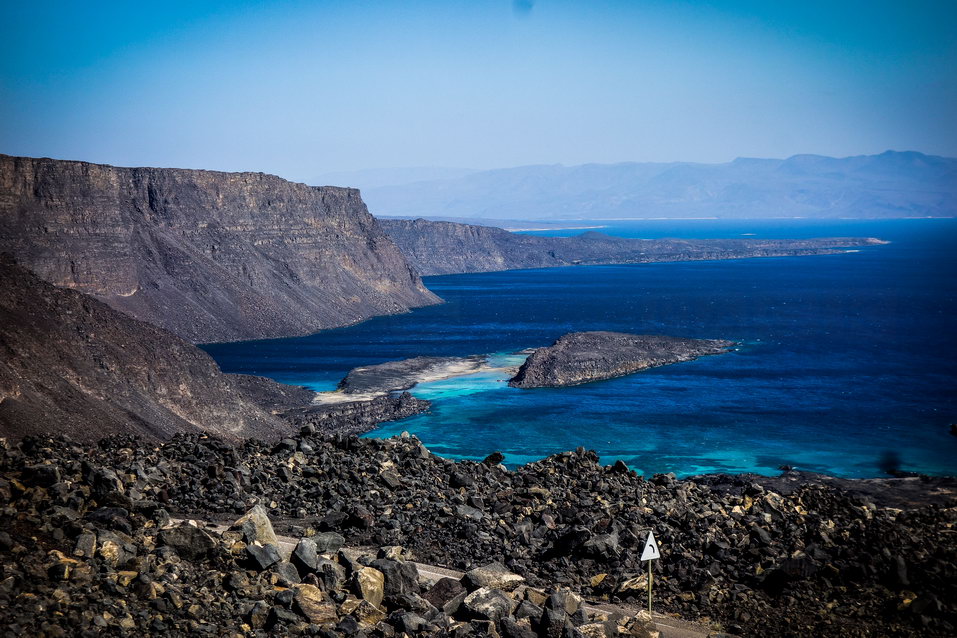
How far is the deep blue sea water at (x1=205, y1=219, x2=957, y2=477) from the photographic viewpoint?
43938 mm

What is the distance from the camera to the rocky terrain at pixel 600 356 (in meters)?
63.5

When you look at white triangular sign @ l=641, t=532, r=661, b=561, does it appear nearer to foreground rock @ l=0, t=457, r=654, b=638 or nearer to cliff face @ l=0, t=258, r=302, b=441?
foreground rock @ l=0, t=457, r=654, b=638

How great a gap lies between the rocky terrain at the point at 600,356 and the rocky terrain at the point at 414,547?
37.0 m

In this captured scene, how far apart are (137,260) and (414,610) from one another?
238ft

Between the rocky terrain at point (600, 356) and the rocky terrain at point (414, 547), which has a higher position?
the rocky terrain at point (414, 547)

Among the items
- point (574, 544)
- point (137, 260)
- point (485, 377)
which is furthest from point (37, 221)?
point (574, 544)

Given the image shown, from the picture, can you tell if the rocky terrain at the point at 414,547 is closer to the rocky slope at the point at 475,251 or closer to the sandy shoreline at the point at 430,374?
the sandy shoreline at the point at 430,374

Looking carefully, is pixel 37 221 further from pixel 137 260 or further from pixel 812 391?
pixel 812 391

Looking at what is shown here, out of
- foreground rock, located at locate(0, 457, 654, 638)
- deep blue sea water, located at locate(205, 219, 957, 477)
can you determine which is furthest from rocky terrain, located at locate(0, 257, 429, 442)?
foreground rock, located at locate(0, 457, 654, 638)

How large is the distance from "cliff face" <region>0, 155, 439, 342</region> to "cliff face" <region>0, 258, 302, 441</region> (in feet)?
107

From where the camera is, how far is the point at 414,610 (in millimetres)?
14484

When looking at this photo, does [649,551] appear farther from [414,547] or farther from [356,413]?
[356,413]

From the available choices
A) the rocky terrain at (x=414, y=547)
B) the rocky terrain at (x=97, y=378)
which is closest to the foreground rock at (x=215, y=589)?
the rocky terrain at (x=414, y=547)

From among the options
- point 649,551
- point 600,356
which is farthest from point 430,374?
point 649,551
